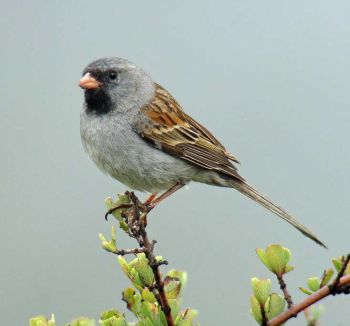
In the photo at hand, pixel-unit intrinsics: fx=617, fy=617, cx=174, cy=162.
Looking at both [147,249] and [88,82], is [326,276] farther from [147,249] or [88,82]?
[88,82]

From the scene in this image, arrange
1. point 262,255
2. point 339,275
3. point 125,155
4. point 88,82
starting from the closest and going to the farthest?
1. point 339,275
2. point 262,255
3. point 125,155
4. point 88,82

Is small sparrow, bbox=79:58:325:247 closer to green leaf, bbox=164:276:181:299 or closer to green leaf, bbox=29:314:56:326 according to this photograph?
green leaf, bbox=164:276:181:299

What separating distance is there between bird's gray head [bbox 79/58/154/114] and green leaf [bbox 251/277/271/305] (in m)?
2.26

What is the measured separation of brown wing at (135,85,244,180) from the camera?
12.6 ft

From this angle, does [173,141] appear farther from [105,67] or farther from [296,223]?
[296,223]

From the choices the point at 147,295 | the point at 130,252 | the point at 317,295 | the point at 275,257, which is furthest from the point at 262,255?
the point at 130,252

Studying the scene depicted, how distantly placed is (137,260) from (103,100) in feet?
6.68

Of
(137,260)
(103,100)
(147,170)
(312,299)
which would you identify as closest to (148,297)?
(137,260)

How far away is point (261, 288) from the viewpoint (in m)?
1.63

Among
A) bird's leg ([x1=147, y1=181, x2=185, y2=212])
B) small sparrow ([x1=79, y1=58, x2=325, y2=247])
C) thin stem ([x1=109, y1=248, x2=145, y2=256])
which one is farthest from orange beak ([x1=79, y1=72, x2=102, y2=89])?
thin stem ([x1=109, y1=248, x2=145, y2=256])

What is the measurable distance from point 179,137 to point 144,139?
0.30 meters

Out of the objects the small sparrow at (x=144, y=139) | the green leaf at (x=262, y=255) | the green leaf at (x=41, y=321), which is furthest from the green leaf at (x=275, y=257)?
the small sparrow at (x=144, y=139)

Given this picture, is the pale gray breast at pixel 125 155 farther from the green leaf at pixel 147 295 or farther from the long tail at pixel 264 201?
the green leaf at pixel 147 295

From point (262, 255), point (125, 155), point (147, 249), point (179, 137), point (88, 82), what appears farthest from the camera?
point (179, 137)
